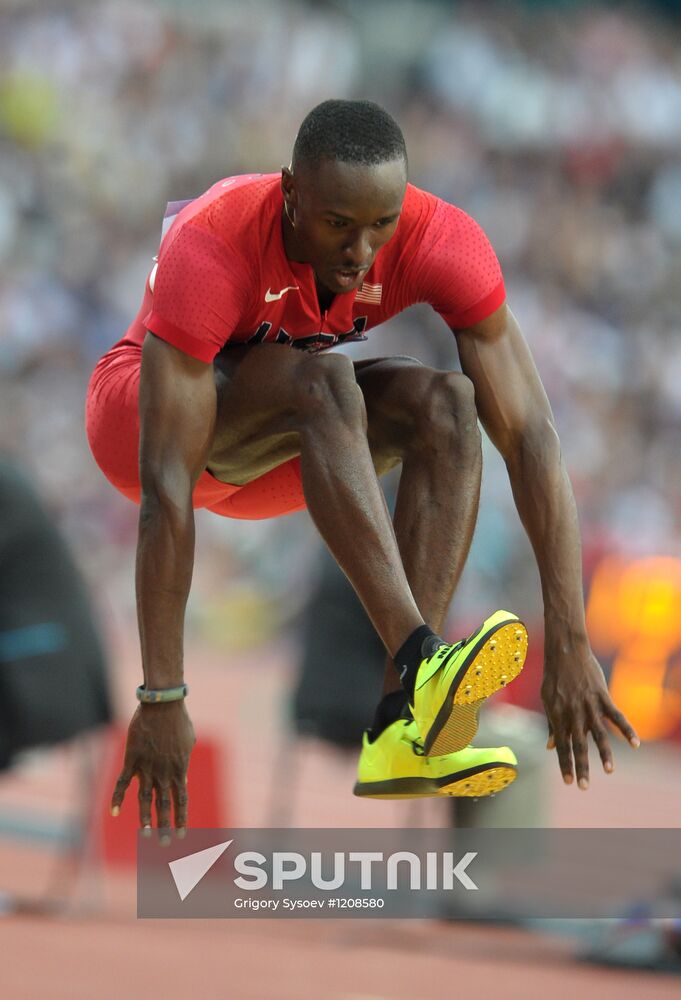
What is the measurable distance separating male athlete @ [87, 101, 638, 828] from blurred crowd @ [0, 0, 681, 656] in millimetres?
8621

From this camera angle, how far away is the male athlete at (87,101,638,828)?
395 cm

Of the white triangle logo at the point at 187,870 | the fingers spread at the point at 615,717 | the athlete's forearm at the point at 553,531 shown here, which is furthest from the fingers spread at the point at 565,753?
the white triangle logo at the point at 187,870

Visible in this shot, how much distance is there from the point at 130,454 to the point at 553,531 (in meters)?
1.23

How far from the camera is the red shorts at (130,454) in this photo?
4.50 metres

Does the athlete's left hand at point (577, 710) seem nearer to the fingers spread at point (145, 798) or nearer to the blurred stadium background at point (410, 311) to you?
the fingers spread at point (145, 798)

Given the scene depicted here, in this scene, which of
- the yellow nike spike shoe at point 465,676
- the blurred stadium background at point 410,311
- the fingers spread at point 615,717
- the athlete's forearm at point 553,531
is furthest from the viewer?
the blurred stadium background at point 410,311

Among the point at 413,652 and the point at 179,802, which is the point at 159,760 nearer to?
the point at 179,802

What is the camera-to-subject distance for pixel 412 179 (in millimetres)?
15008

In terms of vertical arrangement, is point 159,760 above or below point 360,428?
below

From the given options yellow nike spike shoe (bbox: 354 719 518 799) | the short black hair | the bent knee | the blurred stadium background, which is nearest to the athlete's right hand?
yellow nike spike shoe (bbox: 354 719 518 799)

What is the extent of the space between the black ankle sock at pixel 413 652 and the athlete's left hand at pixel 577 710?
558mm

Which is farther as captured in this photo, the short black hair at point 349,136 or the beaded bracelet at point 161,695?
the beaded bracelet at point 161,695

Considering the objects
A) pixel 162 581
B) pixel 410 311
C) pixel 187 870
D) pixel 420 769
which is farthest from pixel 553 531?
pixel 410 311

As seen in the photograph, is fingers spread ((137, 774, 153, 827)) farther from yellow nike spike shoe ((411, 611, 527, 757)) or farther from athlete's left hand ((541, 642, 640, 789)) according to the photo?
athlete's left hand ((541, 642, 640, 789))
